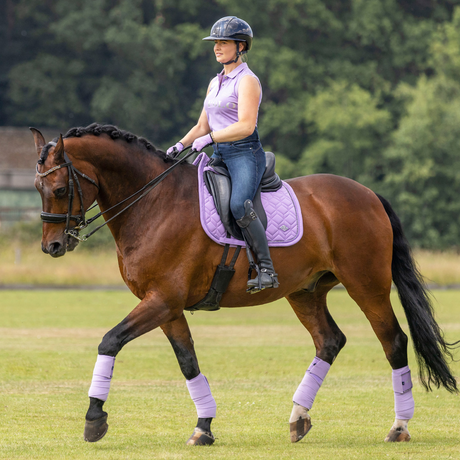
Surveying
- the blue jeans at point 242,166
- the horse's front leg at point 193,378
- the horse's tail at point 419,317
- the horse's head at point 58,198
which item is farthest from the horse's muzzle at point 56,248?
the horse's tail at point 419,317

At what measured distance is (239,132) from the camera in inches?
272

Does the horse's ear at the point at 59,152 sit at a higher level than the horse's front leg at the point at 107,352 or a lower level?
higher

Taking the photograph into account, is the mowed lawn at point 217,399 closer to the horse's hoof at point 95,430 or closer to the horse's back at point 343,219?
the horse's hoof at point 95,430

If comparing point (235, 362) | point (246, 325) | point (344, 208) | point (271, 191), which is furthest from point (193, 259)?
point (246, 325)

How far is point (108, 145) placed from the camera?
22.7 ft

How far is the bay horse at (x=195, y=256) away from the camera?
665 centimetres

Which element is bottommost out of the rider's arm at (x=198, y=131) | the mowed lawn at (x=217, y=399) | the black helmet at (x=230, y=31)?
the mowed lawn at (x=217, y=399)

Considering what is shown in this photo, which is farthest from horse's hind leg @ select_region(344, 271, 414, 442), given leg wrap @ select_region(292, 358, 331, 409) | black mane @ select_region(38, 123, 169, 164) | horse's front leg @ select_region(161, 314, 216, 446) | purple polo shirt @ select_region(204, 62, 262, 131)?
black mane @ select_region(38, 123, 169, 164)

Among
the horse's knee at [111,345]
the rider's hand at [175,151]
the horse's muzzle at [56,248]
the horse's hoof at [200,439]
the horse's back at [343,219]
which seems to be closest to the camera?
the horse's knee at [111,345]

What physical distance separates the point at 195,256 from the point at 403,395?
228cm

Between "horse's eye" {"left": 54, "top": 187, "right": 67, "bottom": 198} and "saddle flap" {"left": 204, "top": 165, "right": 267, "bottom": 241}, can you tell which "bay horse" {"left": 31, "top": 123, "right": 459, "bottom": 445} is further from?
"saddle flap" {"left": 204, "top": 165, "right": 267, "bottom": 241}

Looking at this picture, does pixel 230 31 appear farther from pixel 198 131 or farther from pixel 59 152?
pixel 59 152

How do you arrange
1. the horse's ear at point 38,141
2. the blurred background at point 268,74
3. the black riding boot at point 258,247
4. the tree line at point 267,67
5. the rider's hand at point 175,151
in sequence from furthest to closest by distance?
the tree line at point 267,67 → the blurred background at point 268,74 → the rider's hand at point 175,151 → the black riding boot at point 258,247 → the horse's ear at point 38,141

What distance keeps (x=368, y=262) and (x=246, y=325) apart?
11817 mm
